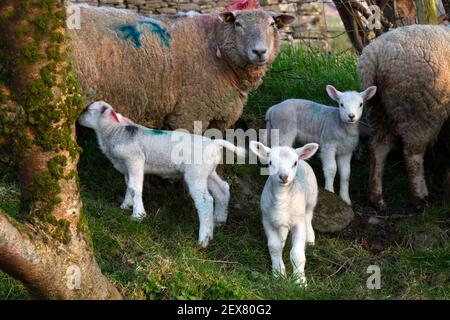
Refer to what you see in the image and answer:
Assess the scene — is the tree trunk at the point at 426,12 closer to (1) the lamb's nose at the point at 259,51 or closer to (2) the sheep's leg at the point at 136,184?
(1) the lamb's nose at the point at 259,51

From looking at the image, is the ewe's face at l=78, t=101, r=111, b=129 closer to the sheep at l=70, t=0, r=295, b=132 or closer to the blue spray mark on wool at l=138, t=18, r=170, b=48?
the sheep at l=70, t=0, r=295, b=132

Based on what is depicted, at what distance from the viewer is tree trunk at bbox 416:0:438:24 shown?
28.4 feet

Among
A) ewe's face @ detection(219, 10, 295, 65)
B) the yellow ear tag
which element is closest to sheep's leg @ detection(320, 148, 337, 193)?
ewe's face @ detection(219, 10, 295, 65)

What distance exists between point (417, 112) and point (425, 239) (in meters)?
1.10

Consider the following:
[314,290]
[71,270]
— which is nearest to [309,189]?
[314,290]

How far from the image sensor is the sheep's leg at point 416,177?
763 centimetres

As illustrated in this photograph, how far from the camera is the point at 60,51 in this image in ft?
15.8

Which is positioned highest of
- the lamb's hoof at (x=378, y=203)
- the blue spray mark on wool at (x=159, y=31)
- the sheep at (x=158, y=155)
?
the blue spray mark on wool at (x=159, y=31)

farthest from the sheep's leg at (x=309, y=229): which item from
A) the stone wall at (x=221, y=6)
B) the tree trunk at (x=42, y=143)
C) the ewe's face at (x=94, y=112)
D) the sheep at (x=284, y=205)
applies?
the stone wall at (x=221, y=6)

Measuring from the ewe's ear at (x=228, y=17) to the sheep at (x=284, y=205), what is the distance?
1584 millimetres

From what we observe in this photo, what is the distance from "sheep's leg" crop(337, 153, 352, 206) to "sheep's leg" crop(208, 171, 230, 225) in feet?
3.62

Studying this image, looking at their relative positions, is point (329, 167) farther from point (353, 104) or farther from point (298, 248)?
point (298, 248)
